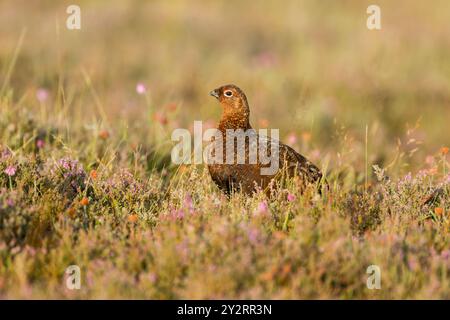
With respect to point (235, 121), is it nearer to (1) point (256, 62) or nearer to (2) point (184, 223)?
(2) point (184, 223)

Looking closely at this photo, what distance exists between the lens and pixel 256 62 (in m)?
13.1

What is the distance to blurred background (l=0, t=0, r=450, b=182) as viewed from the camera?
1033cm

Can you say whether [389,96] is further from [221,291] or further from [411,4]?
[221,291]

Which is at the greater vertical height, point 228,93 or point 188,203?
point 228,93

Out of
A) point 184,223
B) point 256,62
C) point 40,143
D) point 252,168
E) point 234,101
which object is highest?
point 256,62

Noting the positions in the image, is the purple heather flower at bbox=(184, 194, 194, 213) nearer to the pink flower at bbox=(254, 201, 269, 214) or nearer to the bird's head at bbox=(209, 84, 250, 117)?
the pink flower at bbox=(254, 201, 269, 214)

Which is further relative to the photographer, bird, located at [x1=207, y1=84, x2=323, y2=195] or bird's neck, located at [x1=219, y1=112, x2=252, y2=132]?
bird's neck, located at [x1=219, y1=112, x2=252, y2=132]

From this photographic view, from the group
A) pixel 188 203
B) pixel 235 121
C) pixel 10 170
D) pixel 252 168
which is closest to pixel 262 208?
pixel 188 203

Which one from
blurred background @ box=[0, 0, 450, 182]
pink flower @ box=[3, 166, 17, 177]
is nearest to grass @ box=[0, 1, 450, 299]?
pink flower @ box=[3, 166, 17, 177]

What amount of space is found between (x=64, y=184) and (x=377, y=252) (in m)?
2.02

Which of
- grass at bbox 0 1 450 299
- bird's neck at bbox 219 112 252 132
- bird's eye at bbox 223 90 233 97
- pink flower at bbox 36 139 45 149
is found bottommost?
grass at bbox 0 1 450 299

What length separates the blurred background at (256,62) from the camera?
10.3 meters

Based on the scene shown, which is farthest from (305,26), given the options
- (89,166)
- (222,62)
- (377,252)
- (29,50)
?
(377,252)
